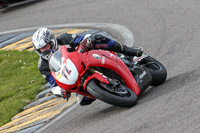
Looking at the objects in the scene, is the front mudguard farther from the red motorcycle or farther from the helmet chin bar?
the helmet chin bar

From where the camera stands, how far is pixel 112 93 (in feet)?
19.4

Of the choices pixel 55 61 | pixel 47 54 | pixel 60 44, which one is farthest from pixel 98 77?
pixel 60 44

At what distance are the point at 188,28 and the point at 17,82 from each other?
13.4 feet

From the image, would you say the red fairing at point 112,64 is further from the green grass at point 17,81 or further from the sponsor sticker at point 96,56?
the green grass at point 17,81

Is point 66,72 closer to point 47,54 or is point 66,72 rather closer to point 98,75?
point 98,75

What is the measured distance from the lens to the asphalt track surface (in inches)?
199

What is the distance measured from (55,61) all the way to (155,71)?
1665mm

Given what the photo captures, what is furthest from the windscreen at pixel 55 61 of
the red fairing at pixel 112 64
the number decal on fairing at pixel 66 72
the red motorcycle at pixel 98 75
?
the red fairing at pixel 112 64

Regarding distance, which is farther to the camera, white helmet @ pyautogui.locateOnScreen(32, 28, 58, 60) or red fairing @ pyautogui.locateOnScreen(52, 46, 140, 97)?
white helmet @ pyautogui.locateOnScreen(32, 28, 58, 60)

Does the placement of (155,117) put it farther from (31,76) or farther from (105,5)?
(105,5)

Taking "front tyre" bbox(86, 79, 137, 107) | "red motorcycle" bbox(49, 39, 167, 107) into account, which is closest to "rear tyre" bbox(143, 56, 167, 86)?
"red motorcycle" bbox(49, 39, 167, 107)

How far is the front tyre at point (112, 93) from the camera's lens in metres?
5.72

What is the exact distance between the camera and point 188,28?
9578mm

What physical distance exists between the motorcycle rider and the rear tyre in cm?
31
